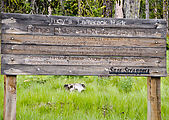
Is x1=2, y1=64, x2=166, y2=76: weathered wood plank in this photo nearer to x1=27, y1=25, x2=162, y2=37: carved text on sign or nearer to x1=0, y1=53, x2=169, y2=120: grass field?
x1=27, y1=25, x2=162, y2=37: carved text on sign

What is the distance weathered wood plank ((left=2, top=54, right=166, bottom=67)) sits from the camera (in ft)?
9.21

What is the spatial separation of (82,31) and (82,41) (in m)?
0.14

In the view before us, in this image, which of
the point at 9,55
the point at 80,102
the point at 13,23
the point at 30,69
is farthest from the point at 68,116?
the point at 13,23

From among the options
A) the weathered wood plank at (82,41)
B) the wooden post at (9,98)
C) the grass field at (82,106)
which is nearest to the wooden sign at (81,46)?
the weathered wood plank at (82,41)

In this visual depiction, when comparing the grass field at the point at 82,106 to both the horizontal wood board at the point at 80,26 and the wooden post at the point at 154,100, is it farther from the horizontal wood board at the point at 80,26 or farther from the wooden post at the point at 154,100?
the horizontal wood board at the point at 80,26

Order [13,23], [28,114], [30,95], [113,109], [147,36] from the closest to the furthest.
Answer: [13,23] < [147,36] < [28,114] < [113,109] < [30,95]

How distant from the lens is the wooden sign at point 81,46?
110 inches

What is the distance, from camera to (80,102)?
167 inches

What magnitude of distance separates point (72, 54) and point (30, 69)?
0.62m

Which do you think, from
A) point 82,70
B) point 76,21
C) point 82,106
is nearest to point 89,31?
point 76,21

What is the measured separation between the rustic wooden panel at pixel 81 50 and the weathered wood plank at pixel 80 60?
0.19 feet

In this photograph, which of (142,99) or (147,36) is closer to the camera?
(147,36)

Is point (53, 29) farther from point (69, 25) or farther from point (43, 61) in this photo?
point (43, 61)

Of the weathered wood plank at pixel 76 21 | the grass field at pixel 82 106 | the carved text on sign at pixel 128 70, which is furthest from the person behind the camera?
the grass field at pixel 82 106
